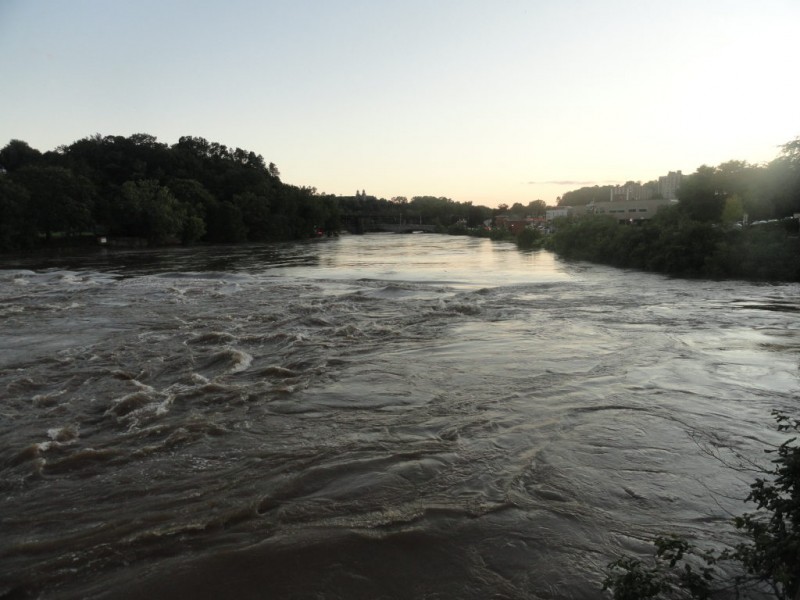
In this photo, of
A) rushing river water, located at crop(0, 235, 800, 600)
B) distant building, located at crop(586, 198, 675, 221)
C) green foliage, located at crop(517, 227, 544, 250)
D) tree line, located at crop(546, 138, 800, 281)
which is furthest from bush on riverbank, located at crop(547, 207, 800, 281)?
distant building, located at crop(586, 198, 675, 221)

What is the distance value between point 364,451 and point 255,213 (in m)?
94.3

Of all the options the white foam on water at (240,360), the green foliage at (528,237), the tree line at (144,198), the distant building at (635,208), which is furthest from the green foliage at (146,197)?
the distant building at (635,208)

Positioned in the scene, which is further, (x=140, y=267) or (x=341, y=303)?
(x=140, y=267)

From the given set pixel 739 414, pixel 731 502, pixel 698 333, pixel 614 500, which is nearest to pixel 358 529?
pixel 614 500

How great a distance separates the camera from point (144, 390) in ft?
31.3

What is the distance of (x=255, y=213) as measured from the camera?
315 feet

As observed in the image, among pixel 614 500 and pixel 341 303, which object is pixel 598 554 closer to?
pixel 614 500

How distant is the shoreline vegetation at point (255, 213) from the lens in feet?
110

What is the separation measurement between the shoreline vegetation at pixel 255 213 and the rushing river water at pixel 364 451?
743 inches

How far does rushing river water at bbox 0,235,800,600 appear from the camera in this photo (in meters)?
4.76

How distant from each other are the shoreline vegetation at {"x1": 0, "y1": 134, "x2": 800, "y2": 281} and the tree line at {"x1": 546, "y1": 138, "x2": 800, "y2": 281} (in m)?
0.08

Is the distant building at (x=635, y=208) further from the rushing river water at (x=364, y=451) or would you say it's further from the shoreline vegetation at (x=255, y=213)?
the rushing river water at (x=364, y=451)

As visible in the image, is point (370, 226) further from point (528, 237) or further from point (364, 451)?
point (364, 451)

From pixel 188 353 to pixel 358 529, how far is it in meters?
8.72
